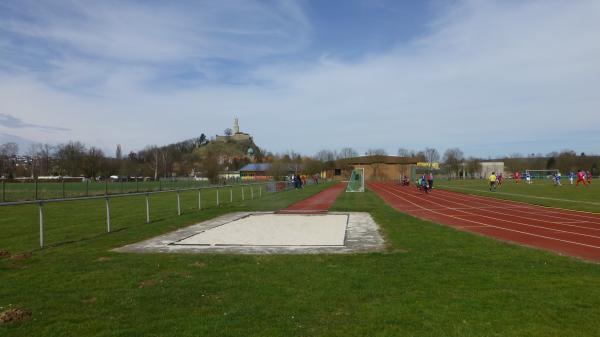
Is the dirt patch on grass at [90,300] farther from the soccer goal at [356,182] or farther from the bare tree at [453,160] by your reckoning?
the bare tree at [453,160]

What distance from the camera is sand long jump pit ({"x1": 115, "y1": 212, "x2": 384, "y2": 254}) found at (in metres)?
10.3

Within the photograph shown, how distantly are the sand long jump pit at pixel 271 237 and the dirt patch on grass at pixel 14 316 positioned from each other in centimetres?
463

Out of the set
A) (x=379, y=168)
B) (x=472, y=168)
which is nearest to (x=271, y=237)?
(x=379, y=168)

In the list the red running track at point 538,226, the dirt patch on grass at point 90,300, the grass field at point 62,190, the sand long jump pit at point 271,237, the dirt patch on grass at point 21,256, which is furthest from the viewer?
the grass field at point 62,190

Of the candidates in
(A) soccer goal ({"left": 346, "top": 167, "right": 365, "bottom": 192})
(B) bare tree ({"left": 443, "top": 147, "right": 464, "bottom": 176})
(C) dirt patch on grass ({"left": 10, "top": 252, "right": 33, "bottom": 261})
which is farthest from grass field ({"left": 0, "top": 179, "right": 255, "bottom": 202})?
(B) bare tree ({"left": 443, "top": 147, "right": 464, "bottom": 176})

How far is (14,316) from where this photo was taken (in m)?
5.24

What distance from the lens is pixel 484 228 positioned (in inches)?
567

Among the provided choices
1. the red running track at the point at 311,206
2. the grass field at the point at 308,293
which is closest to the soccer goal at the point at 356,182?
the red running track at the point at 311,206

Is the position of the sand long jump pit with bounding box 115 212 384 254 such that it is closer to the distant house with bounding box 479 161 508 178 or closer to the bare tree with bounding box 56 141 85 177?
the bare tree with bounding box 56 141 85 177

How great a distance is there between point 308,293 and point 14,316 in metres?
3.49

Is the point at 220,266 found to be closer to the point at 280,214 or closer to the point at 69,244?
the point at 69,244

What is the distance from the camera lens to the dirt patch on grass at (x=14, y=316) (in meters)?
5.14

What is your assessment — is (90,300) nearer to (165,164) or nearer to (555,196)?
(555,196)

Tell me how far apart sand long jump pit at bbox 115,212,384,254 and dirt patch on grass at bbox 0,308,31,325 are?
463 centimetres
